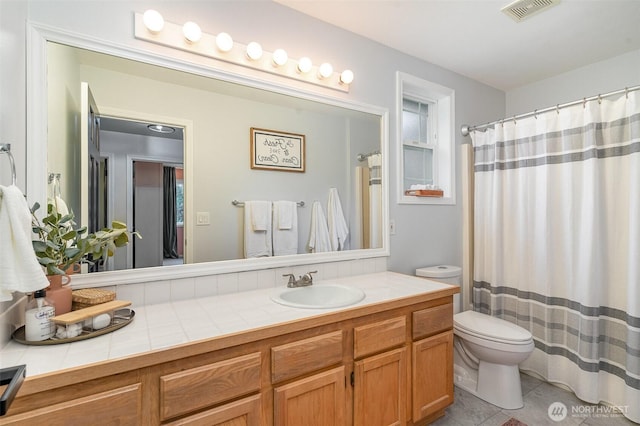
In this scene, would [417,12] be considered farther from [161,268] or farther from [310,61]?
[161,268]

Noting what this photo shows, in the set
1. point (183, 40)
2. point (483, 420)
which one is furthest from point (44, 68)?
point (483, 420)

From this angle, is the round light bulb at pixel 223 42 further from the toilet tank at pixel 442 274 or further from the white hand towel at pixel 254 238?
the toilet tank at pixel 442 274

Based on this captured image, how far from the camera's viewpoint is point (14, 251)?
2.64ft

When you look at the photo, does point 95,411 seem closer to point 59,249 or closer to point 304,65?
point 59,249

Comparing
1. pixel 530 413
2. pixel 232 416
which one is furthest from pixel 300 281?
pixel 530 413

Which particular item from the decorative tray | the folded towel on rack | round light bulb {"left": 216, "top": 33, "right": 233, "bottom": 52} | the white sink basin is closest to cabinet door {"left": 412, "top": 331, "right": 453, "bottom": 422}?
the white sink basin

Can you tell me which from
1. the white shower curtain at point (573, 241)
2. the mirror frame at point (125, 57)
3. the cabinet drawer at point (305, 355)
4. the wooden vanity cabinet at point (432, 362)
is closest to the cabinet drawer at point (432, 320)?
the wooden vanity cabinet at point (432, 362)

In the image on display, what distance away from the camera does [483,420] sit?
1854 mm

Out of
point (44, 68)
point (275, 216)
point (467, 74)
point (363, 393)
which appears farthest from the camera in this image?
point (467, 74)

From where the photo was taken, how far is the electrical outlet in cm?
161

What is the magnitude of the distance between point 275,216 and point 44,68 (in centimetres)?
119

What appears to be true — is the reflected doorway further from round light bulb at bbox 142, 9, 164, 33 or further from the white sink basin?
the white sink basin

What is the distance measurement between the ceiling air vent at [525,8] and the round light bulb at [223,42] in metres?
1.62

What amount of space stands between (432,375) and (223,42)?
2.08 m
